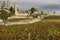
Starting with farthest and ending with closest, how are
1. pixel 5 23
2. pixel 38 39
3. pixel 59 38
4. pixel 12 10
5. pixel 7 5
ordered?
pixel 7 5 < pixel 12 10 < pixel 5 23 < pixel 59 38 < pixel 38 39

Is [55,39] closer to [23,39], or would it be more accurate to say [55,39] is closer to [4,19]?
[23,39]

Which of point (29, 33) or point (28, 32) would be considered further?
point (28, 32)

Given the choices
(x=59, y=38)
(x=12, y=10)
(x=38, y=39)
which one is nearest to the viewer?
(x=38, y=39)

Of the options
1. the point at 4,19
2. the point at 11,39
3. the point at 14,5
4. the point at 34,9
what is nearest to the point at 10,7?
the point at 14,5

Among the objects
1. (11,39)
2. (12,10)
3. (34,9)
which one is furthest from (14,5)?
(11,39)

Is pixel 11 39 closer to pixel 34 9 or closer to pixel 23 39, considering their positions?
pixel 23 39

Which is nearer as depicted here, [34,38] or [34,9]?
[34,38]

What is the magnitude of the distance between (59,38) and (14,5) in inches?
2503

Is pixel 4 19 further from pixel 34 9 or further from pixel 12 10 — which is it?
pixel 34 9

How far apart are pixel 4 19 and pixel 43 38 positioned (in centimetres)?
2950

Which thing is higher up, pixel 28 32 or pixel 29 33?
pixel 29 33

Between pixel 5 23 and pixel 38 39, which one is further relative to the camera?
pixel 5 23

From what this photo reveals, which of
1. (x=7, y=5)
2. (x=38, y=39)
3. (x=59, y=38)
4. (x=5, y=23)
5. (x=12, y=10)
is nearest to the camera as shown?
(x=38, y=39)

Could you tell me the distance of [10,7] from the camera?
93812 mm
